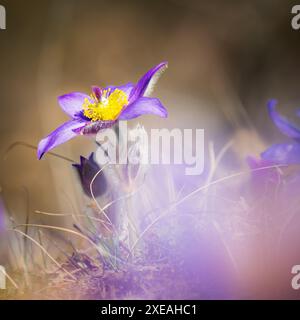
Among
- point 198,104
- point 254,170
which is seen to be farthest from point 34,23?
point 254,170

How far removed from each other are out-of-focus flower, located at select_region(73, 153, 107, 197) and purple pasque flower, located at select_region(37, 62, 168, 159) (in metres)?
0.04

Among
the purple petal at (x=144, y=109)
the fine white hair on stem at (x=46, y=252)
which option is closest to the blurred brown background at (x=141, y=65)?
Result: the fine white hair on stem at (x=46, y=252)

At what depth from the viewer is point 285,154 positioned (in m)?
0.76

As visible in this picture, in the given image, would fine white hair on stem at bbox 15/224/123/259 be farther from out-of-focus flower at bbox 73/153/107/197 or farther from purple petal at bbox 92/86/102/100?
purple petal at bbox 92/86/102/100

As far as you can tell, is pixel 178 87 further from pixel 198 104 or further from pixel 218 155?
pixel 218 155

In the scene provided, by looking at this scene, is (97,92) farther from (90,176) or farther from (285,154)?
(285,154)

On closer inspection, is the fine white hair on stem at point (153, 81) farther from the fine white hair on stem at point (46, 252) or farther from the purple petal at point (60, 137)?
the fine white hair on stem at point (46, 252)

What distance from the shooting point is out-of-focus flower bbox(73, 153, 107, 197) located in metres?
0.70

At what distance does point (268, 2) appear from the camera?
2.98ft

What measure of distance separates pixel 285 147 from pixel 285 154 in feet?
0.05

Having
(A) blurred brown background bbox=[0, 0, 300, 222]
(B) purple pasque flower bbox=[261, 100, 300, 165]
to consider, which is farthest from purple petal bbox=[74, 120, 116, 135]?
(B) purple pasque flower bbox=[261, 100, 300, 165]

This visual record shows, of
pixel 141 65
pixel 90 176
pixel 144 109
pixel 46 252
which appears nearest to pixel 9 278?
pixel 46 252

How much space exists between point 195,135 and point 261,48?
9.2 inches

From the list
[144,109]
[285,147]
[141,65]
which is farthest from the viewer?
[141,65]
